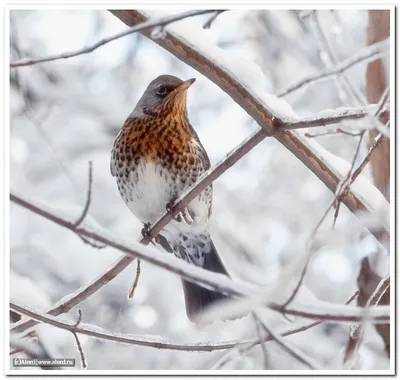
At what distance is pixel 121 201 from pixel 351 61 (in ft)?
2.31

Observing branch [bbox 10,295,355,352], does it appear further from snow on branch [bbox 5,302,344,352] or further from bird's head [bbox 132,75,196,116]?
bird's head [bbox 132,75,196,116]

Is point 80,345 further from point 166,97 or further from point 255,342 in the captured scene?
point 166,97

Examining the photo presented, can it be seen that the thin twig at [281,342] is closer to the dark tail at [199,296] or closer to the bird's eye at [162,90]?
the dark tail at [199,296]

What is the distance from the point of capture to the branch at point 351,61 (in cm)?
141

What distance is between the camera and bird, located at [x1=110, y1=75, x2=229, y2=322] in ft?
5.10

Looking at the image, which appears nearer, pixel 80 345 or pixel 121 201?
pixel 80 345

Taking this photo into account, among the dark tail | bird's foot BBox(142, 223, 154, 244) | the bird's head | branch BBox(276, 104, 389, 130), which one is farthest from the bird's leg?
branch BBox(276, 104, 389, 130)

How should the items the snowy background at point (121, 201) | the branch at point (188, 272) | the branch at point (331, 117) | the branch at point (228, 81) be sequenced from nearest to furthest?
the branch at point (188, 272) → the branch at point (331, 117) → the branch at point (228, 81) → the snowy background at point (121, 201)

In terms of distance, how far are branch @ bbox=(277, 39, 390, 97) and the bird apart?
268mm

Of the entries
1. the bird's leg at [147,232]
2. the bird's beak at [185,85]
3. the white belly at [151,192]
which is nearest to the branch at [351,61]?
the bird's beak at [185,85]

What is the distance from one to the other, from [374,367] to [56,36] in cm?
105

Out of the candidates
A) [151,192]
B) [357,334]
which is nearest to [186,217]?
[151,192]

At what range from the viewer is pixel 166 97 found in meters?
1.61
